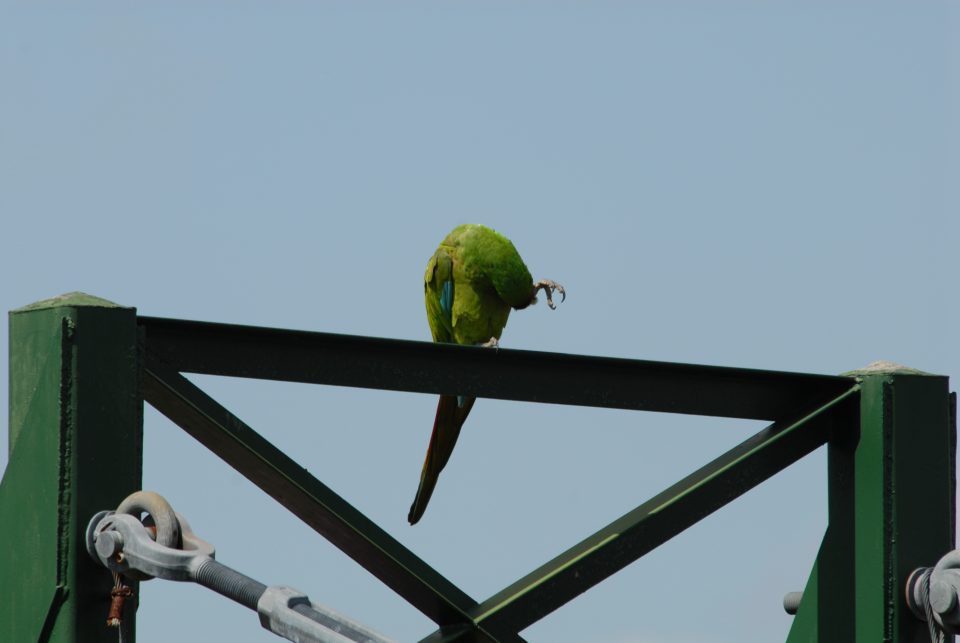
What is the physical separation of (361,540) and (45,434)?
2.58 ft

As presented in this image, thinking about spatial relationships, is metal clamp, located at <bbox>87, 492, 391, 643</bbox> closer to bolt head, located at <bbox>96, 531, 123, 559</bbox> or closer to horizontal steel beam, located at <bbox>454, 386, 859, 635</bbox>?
bolt head, located at <bbox>96, 531, 123, 559</bbox>

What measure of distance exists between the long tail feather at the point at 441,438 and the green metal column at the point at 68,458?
2.50 meters

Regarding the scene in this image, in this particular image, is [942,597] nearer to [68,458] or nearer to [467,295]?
[68,458]

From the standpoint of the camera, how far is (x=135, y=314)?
309 centimetres

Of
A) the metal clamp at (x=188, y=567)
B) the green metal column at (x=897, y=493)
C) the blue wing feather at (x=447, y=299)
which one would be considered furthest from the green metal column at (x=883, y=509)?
the blue wing feather at (x=447, y=299)

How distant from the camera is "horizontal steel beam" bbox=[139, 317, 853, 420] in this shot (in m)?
3.27

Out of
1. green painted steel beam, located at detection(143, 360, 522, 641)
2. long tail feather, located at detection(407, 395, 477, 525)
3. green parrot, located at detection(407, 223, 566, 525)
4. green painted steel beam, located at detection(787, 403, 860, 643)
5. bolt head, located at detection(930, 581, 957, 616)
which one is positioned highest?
green parrot, located at detection(407, 223, 566, 525)

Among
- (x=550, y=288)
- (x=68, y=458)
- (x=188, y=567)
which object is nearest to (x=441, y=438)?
(x=550, y=288)

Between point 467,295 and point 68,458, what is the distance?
11.8ft

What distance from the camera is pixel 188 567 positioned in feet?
8.99

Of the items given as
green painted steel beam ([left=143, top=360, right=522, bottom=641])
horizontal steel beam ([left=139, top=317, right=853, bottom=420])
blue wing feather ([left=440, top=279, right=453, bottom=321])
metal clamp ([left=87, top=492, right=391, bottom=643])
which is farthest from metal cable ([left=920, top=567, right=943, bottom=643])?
blue wing feather ([left=440, top=279, right=453, bottom=321])

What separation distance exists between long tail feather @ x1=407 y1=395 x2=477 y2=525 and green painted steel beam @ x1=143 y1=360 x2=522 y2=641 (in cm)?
197

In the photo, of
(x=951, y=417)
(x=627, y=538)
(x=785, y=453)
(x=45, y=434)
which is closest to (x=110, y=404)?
(x=45, y=434)

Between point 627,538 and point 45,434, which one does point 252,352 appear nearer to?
point 45,434
